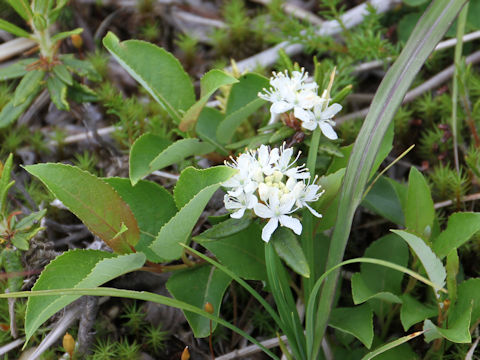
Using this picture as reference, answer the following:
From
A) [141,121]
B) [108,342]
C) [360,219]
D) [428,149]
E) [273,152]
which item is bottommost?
[108,342]

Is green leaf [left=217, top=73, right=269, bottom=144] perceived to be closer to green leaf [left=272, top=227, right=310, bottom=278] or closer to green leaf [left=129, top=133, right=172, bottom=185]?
green leaf [left=129, top=133, right=172, bottom=185]

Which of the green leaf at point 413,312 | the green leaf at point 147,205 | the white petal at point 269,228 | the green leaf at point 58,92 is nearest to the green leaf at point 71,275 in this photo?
the green leaf at point 147,205

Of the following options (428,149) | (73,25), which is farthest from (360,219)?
(73,25)

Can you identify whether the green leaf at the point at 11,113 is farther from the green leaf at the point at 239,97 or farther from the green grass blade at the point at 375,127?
the green grass blade at the point at 375,127

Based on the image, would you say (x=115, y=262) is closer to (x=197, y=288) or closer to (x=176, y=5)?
(x=197, y=288)

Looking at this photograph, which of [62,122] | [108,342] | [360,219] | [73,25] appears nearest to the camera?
[108,342]

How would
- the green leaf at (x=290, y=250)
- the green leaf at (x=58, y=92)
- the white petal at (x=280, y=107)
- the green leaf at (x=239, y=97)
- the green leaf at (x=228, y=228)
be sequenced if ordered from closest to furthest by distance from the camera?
1. the green leaf at (x=290, y=250)
2. the green leaf at (x=228, y=228)
3. the white petal at (x=280, y=107)
4. the green leaf at (x=239, y=97)
5. the green leaf at (x=58, y=92)

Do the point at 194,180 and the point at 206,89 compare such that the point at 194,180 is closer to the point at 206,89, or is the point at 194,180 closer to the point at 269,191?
the point at 269,191
